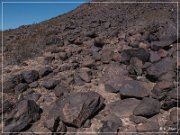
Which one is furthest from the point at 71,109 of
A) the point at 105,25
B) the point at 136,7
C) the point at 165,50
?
the point at 136,7

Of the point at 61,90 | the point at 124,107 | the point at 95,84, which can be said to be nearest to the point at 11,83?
the point at 61,90

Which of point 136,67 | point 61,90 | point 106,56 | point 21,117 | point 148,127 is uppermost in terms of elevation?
point 106,56

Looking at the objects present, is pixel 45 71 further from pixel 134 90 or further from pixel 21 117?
pixel 134 90

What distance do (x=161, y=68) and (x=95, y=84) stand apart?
6.19 feet

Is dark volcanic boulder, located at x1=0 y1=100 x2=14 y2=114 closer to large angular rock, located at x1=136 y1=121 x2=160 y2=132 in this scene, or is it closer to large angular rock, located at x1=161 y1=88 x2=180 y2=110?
large angular rock, located at x1=136 y1=121 x2=160 y2=132

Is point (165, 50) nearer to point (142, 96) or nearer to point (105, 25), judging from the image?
point (142, 96)

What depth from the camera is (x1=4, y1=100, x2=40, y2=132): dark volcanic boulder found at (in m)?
8.19

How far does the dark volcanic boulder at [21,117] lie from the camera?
26.9ft

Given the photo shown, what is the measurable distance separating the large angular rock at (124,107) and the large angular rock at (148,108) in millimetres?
198

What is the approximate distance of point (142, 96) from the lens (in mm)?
8633

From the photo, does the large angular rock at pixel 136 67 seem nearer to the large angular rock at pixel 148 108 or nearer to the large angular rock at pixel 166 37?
the large angular rock at pixel 166 37

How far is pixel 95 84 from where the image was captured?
9.87m

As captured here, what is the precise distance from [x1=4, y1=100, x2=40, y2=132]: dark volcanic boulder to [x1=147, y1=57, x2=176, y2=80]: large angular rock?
10.6 ft

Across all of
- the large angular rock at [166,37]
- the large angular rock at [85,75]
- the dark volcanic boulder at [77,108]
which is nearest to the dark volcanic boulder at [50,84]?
the large angular rock at [85,75]
